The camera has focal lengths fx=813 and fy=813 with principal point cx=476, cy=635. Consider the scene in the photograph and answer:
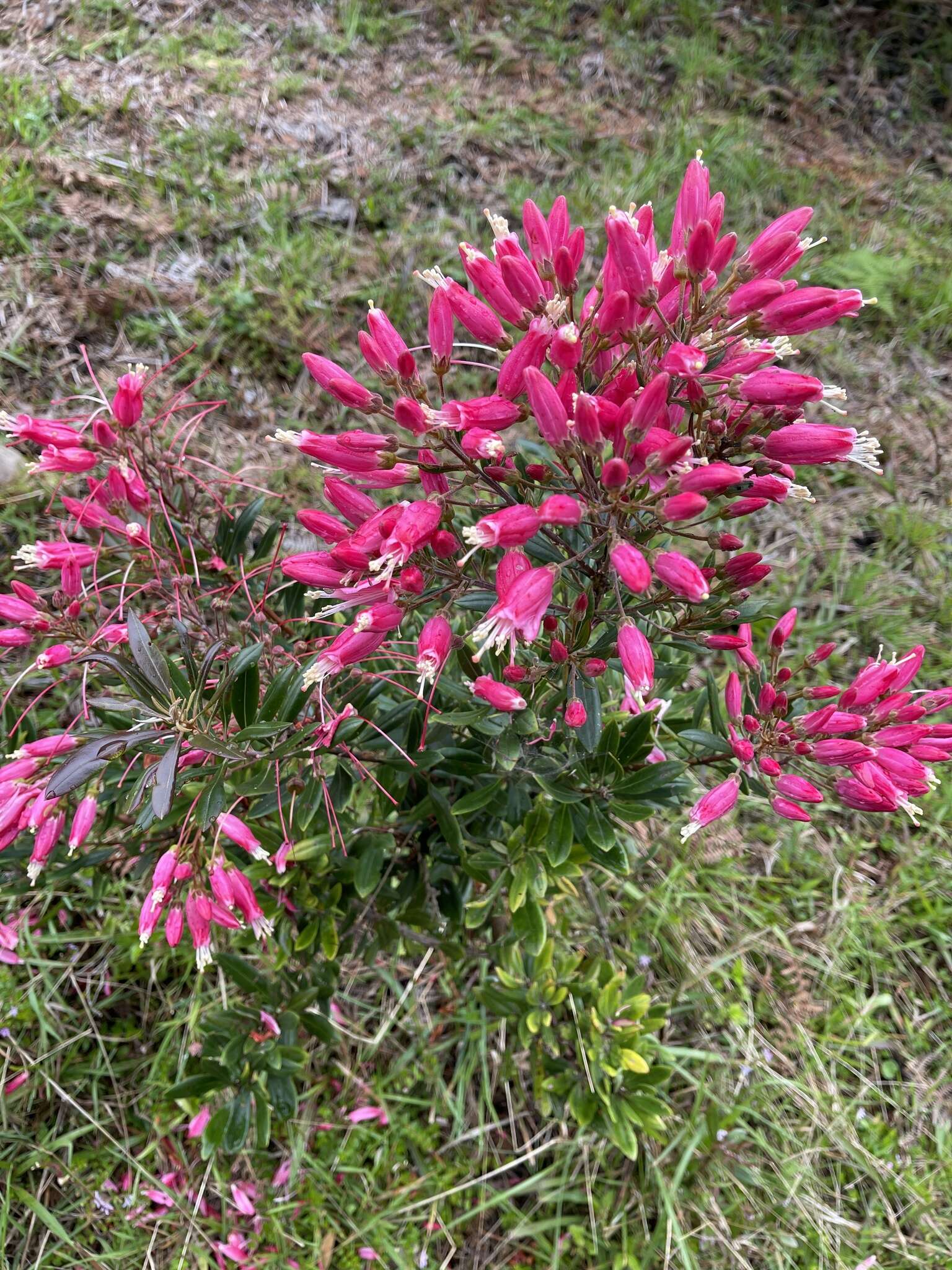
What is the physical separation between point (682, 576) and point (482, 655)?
1.07 ft

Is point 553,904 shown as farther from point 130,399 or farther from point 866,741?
point 130,399

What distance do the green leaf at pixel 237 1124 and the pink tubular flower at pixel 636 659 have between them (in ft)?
4.78

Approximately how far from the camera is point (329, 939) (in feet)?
6.31

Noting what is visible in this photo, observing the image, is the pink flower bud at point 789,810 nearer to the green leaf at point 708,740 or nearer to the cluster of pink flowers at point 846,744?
the cluster of pink flowers at point 846,744

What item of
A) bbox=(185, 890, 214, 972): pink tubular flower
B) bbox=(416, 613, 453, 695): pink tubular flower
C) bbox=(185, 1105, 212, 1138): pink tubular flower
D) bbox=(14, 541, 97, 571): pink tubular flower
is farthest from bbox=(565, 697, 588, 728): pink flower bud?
bbox=(185, 1105, 212, 1138): pink tubular flower

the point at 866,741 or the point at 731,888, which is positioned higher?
the point at 866,741

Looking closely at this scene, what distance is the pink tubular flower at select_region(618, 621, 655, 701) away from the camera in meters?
1.22

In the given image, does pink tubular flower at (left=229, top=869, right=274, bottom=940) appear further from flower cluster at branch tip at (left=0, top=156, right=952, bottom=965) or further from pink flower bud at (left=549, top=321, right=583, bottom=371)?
pink flower bud at (left=549, top=321, right=583, bottom=371)

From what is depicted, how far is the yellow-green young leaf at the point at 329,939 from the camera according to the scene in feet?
6.23

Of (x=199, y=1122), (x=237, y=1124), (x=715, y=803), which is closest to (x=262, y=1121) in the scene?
(x=237, y=1124)

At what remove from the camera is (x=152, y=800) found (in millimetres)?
1268

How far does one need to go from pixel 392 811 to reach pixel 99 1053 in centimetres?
127

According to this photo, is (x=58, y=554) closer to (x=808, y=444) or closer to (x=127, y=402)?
(x=127, y=402)

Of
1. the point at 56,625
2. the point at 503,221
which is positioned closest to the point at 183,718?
the point at 56,625
